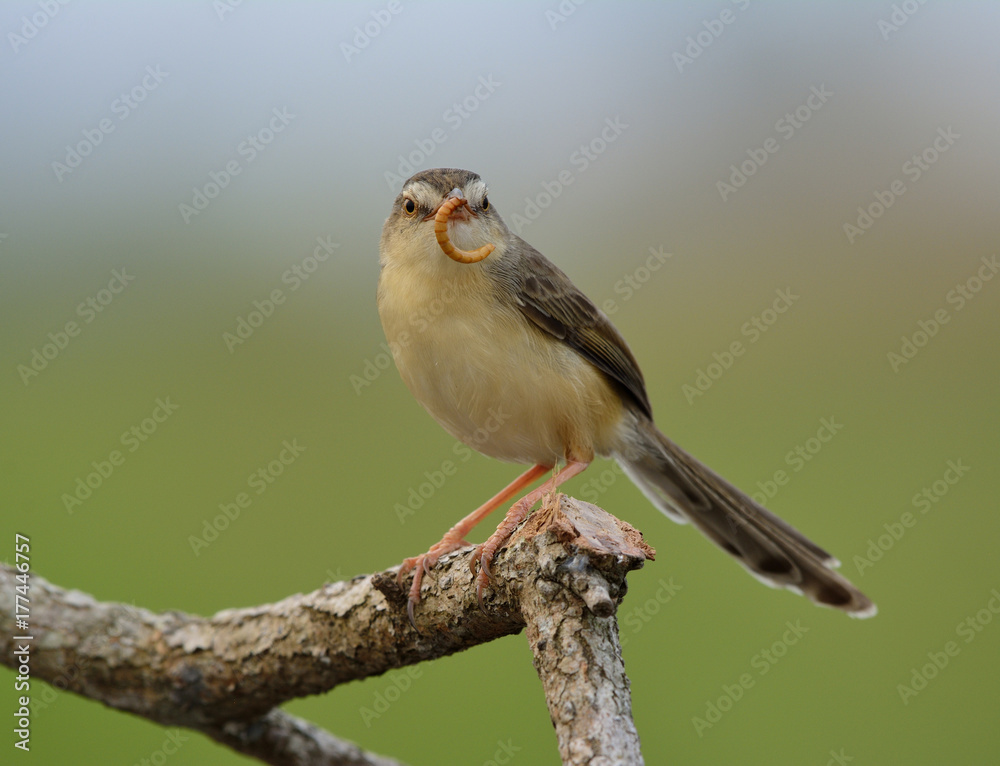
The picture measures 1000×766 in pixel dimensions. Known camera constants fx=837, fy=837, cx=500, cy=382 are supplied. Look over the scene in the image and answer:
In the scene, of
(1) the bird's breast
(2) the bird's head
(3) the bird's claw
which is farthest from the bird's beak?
(3) the bird's claw

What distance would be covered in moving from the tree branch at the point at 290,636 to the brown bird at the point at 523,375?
204 millimetres

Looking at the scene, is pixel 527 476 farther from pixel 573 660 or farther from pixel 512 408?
pixel 573 660

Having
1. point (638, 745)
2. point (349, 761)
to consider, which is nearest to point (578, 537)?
point (638, 745)

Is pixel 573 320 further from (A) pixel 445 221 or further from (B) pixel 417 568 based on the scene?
(B) pixel 417 568

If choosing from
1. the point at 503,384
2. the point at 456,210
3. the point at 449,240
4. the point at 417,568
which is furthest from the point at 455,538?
the point at 456,210

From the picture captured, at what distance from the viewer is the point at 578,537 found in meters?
2.71

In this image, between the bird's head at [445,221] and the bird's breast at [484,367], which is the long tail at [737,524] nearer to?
the bird's breast at [484,367]

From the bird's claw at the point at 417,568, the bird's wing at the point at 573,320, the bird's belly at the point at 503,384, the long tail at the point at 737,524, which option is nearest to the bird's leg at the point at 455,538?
the bird's claw at the point at 417,568

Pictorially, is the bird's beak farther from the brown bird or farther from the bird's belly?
the bird's belly

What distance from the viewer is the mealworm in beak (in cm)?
395

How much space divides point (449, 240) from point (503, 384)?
765 millimetres

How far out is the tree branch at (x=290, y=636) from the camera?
2.84 metres

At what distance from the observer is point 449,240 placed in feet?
13.6

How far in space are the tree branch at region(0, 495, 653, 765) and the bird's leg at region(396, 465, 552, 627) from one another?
1.9 inches
